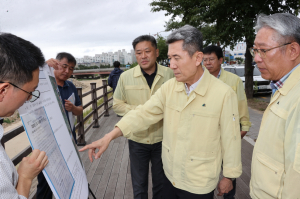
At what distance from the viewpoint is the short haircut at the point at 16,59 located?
917mm

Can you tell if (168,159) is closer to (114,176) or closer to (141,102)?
(141,102)

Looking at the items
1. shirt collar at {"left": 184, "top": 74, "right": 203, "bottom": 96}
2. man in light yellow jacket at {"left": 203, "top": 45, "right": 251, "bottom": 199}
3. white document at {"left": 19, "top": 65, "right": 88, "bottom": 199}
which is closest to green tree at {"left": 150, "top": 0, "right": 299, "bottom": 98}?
man in light yellow jacket at {"left": 203, "top": 45, "right": 251, "bottom": 199}

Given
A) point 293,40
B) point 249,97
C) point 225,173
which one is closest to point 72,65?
point 225,173

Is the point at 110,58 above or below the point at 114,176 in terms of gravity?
above

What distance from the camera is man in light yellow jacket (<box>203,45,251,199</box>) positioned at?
2.55 meters

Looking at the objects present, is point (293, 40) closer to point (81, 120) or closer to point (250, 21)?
point (81, 120)

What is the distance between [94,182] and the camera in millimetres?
3230

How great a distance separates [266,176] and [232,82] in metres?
1.63

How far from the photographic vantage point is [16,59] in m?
0.94

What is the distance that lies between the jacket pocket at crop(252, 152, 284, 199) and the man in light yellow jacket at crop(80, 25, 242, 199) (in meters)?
0.22

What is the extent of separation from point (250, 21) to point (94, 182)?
749cm

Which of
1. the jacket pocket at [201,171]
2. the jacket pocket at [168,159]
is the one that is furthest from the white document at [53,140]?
the jacket pocket at [201,171]

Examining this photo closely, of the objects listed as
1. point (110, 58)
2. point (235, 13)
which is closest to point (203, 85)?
point (235, 13)

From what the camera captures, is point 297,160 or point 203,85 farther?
point 203,85
